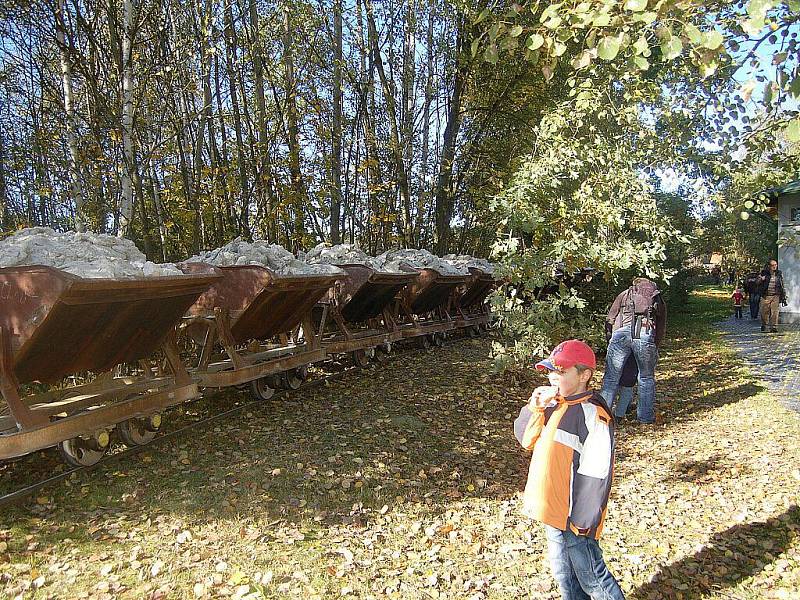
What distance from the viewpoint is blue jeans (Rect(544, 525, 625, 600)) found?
341 centimetres

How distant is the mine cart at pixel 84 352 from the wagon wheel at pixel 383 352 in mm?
5418

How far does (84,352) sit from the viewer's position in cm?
595

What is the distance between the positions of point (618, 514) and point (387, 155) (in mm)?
14162

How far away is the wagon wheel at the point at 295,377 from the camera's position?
970cm

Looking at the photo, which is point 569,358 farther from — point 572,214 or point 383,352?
point 383,352

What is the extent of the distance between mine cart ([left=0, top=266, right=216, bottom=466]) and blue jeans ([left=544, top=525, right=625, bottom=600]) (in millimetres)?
3834

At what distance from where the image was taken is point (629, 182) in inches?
343

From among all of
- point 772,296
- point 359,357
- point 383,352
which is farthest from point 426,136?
point 772,296

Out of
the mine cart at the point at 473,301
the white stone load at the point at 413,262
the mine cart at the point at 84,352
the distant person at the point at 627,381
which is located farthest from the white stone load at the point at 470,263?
the mine cart at the point at 84,352

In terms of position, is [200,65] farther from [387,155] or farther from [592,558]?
[592,558]

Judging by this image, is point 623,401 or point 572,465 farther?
point 623,401

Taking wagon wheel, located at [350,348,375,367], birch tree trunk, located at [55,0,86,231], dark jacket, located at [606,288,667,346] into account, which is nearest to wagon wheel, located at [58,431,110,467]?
birch tree trunk, located at [55,0,86,231]

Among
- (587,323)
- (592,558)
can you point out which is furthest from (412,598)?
(587,323)

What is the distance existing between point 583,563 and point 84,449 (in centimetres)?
473
